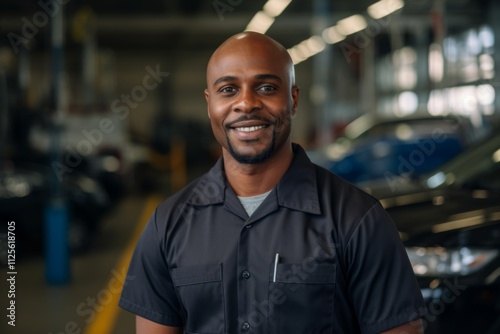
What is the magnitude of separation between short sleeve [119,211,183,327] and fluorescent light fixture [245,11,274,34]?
22.3 meters

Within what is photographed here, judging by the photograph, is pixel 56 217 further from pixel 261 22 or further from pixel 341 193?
pixel 261 22

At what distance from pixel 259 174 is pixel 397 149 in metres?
11.2

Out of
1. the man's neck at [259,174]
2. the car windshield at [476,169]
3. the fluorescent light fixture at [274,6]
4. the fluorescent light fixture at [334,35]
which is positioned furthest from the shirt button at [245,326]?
the fluorescent light fixture at [334,35]

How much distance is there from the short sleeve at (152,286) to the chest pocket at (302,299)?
1.04ft

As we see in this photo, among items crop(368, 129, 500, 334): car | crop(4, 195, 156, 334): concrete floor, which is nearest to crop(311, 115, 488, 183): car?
crop(4, 195, 156, 334): concrete floor

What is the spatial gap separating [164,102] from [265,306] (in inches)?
1571

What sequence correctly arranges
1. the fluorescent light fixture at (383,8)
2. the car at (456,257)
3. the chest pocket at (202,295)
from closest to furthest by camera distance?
the chest pocket at (202,295) < the car at (456,257) < the fluorescent light fixture at (383,8)

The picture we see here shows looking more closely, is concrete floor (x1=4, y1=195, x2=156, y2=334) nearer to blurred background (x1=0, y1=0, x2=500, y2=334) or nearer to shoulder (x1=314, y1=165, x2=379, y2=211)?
blurred background (x1=0, y1=0, x2=500, y2=334)

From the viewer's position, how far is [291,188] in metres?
2.13

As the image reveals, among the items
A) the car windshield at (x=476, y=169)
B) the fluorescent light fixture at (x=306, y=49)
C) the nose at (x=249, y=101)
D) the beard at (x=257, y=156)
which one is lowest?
the beard at (x=257, y=156)

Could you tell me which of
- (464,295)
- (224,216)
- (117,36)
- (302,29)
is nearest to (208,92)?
(224,216)

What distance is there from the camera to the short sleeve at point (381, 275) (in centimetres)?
199

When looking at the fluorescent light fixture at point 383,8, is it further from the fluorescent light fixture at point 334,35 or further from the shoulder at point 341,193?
the shoulder at point 341,193

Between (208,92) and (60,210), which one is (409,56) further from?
(208,92)
